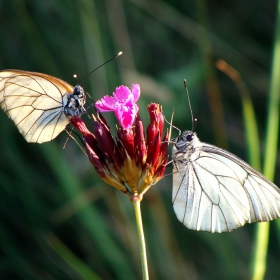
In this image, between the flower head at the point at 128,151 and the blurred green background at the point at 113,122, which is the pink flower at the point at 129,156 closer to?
the flower head at the point at 128,151

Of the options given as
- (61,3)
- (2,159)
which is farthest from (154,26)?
(2,159)

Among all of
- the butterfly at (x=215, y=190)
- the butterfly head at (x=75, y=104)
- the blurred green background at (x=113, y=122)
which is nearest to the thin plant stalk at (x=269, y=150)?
the butterfly at (x=215, y=190)

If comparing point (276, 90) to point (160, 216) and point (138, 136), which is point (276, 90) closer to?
point (138, 136)

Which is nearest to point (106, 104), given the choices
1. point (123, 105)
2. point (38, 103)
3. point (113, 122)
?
point (123, 105)

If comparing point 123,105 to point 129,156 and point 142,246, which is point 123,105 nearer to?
point 129,156

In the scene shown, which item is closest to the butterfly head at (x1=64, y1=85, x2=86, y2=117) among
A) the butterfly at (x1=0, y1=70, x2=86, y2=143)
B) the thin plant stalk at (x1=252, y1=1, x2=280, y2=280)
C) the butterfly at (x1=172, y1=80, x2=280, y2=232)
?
the butterfly at (x1=0, y1=70, x2=86, y2=143)

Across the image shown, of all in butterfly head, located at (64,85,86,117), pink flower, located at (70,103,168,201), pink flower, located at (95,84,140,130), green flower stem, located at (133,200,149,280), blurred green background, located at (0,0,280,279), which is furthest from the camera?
blurred green background, located at (0,0,280,279)

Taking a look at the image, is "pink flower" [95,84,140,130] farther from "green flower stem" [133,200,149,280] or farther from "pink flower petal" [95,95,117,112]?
"green flower stem" [133,200,149,280]
